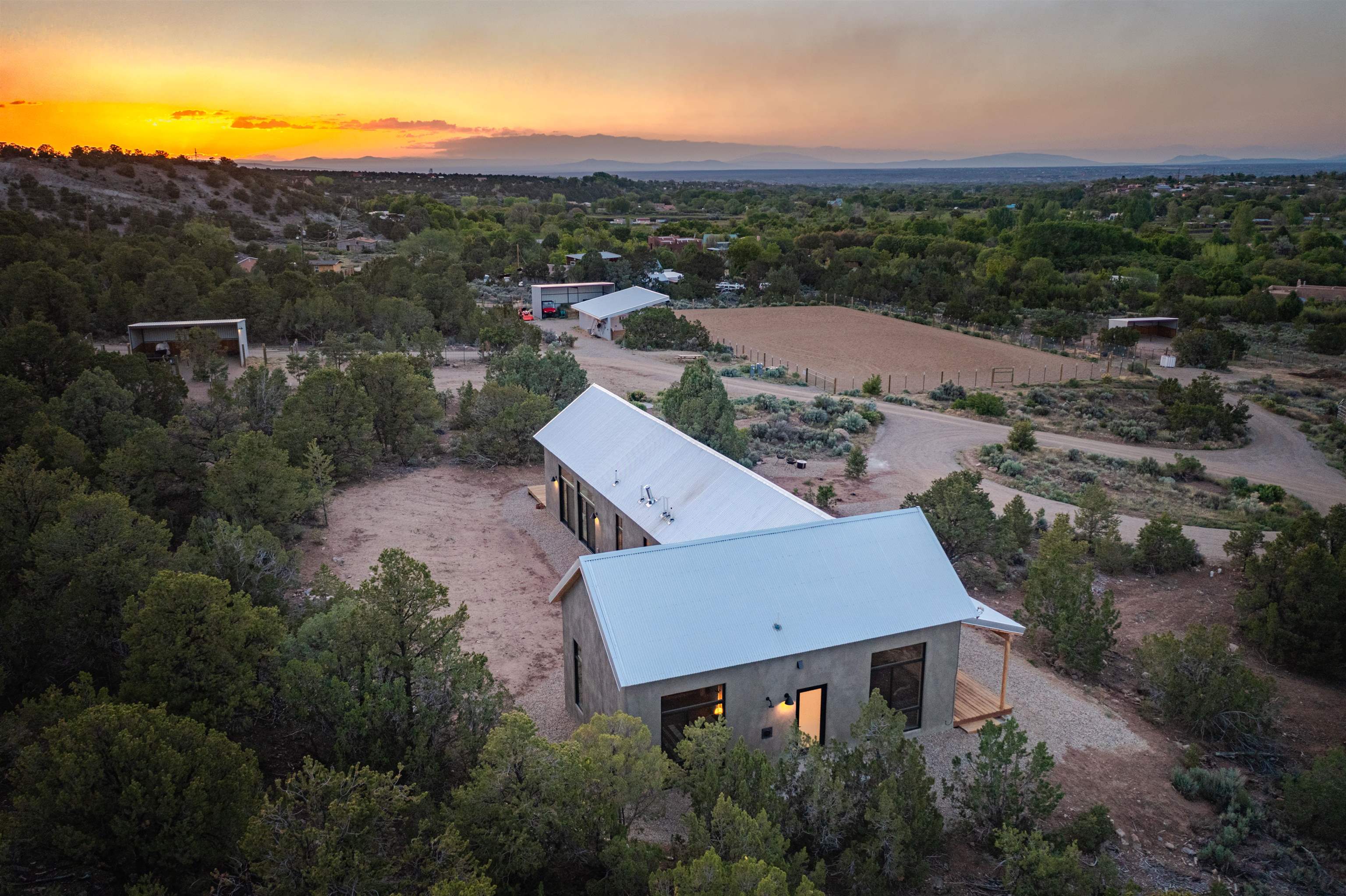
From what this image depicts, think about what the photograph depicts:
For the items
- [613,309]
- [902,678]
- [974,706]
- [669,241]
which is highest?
[669,241]

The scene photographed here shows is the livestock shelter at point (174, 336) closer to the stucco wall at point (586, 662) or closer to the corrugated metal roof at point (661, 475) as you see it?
the corrugated metal roof at point (661, 475)

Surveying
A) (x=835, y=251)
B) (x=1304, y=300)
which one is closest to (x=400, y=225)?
(x=835, y=251)

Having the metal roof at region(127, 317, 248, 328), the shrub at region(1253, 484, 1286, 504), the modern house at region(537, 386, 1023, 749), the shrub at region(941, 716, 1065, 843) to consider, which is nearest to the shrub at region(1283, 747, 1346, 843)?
the shrub at region(941, 716, 1065, 843)

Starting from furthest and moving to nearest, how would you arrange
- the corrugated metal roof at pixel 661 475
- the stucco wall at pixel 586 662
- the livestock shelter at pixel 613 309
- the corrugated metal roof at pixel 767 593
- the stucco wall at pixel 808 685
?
the livestock shelter at pixel 613 309
the corrugated metal roof at pixel 661 475
the stucco wall at pixel 586 662
the corrugated metal roof at pixel 767 593
the stucco wall at pixel 808 685

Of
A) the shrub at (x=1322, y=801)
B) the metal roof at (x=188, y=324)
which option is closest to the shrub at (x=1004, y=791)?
the shrub at (x=1322, y=801)

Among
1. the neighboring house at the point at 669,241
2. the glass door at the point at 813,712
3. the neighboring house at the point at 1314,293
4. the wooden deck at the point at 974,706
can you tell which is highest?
the neighboring house at the point at 669,241

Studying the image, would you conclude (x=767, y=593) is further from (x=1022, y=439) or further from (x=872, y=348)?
(x=872, y=348)

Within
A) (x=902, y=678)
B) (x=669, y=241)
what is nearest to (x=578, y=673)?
(x=902, y=678)
